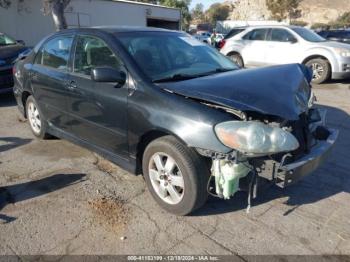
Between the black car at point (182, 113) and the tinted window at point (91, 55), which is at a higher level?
the tinted window at point (91, 55)

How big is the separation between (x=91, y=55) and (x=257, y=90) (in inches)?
78.0

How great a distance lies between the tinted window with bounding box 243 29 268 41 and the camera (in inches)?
456

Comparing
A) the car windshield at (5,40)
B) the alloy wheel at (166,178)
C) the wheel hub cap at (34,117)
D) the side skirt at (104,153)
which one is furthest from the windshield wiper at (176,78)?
the car windshield at (5,40)

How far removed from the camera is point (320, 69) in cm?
1038

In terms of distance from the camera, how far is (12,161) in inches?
188

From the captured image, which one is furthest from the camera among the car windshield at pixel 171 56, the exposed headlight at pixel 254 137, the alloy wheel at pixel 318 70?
the alloy wheel at pixel 318 70

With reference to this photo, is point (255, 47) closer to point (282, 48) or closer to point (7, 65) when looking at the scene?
point (282, 48)

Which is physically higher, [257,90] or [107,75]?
[107,75]

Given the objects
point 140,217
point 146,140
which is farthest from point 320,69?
point 140,217

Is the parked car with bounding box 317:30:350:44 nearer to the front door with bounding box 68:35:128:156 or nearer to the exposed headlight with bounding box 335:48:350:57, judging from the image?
the exposed headlight with bounding box 335:48:350:57

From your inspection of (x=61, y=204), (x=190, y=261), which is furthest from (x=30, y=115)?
(x=190, y=261)

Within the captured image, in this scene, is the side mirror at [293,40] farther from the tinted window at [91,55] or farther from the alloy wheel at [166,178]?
the alloy wheel at [166,178]

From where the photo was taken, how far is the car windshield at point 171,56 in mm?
3691

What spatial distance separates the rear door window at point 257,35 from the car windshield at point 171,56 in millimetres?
7657
